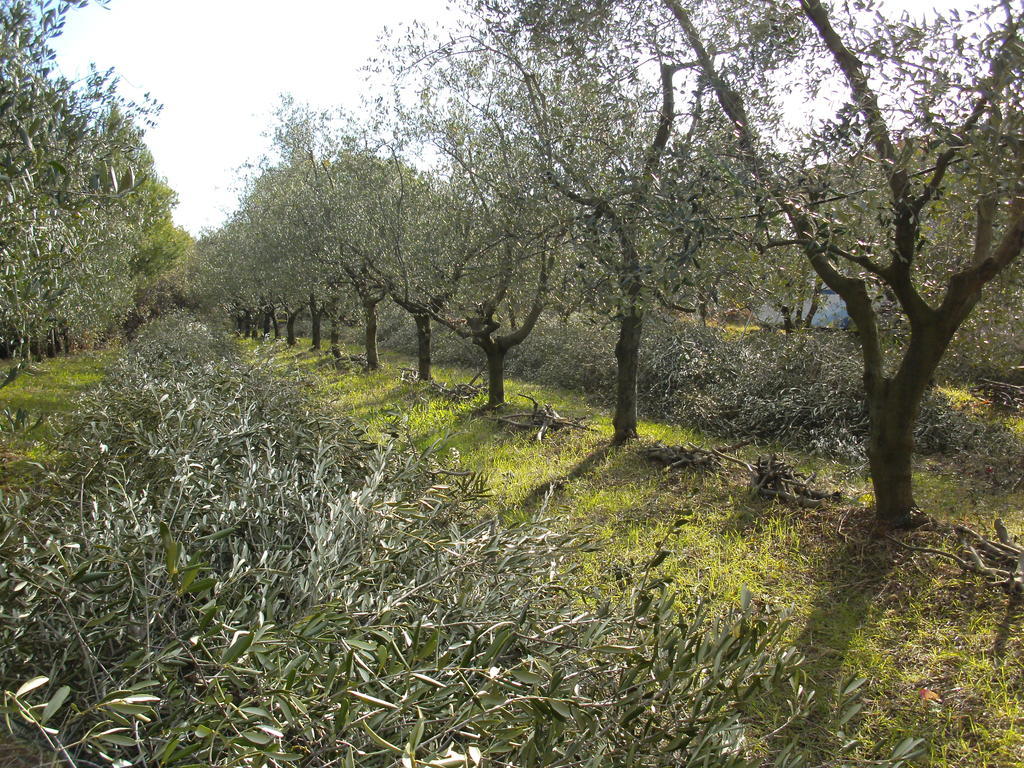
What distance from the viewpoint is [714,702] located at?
1972 millimetres

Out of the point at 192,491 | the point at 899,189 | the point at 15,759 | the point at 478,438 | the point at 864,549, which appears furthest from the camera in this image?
the point at 478,438

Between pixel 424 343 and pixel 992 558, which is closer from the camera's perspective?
pixel 992 558

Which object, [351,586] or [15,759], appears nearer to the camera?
[15,759]

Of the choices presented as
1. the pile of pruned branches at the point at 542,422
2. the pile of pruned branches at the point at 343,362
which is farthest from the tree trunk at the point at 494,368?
the pile of pruned branches at the point at 343,362

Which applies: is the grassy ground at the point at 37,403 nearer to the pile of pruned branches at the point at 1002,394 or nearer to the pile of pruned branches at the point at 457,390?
the pile of pruned branches at the point at 457,390

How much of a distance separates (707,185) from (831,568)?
11.7 feet

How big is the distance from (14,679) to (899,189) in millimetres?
6054

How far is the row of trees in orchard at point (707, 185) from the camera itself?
486 centimetres

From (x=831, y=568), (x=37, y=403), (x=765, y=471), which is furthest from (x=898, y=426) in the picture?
(x=37, y=403)

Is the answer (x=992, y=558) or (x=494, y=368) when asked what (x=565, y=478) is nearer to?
(x=992, y=558)

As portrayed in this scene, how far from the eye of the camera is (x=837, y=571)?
5.99 metres

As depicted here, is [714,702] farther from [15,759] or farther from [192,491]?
[192,491]

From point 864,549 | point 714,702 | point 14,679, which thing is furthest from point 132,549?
point 864,549

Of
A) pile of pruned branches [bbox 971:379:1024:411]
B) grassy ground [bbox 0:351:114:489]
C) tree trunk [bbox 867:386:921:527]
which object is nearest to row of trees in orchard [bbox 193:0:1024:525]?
tree trunk [bbox 867:386:921:527]
